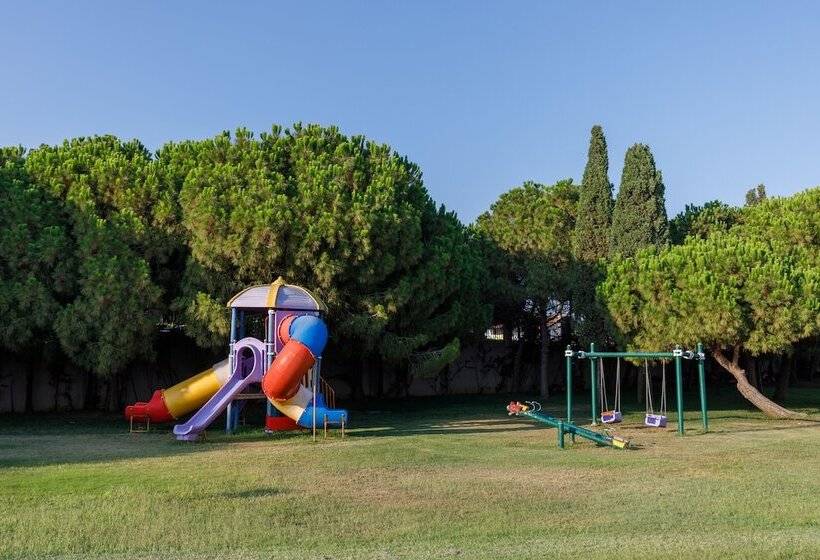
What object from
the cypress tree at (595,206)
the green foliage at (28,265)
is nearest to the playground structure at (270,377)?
the green foliage at (28,265)

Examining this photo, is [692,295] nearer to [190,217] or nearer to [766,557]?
[190,217]

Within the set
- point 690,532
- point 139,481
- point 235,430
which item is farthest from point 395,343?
point 690,532

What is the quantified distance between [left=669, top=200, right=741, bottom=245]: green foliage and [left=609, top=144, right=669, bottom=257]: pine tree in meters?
2.73

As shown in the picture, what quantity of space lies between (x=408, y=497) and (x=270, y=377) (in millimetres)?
7778

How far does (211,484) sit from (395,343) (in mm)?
11544

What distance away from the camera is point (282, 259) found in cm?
2011

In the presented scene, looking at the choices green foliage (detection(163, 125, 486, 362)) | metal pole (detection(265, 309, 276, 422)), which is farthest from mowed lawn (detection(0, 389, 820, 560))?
green foliage (detection(163, 125, 486, 362))

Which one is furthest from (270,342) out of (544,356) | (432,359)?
(544,356)

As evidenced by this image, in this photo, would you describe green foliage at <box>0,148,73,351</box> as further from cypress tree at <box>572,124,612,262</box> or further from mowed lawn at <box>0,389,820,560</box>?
cypress tree at <box>572,124,612,262</box>

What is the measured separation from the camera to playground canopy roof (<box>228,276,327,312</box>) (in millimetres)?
17922

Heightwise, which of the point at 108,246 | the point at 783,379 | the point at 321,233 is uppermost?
the point at 321,233

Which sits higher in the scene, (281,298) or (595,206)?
(595,206)

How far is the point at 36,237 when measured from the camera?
66.6ft

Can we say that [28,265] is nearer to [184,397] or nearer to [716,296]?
[184,397]
